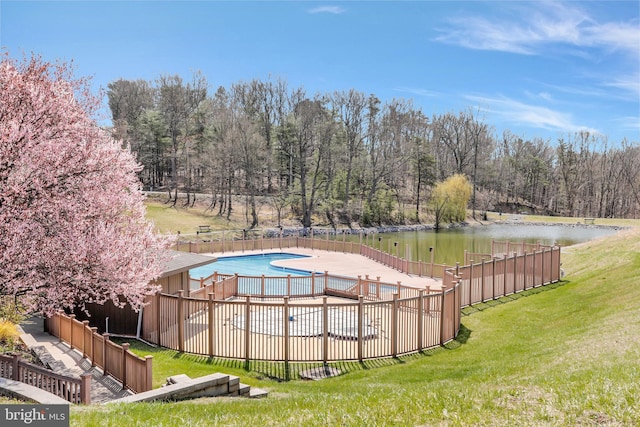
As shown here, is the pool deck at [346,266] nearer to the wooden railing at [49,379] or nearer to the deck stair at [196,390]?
the deck stair at [196,390]

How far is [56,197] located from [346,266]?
73.1 feet

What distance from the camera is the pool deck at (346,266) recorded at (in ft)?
80.2

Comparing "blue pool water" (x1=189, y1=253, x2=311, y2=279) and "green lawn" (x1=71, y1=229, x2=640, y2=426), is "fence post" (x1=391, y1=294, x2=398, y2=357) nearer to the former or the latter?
"green lawn" (x1=71, y1=229, x2=640, y2=426)

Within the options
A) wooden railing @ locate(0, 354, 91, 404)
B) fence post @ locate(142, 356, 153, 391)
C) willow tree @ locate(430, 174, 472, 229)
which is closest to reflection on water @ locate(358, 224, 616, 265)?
willow tree @ locate(430, 174, 472, 229)

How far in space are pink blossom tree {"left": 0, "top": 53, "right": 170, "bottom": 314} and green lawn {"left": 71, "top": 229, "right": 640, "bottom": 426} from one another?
2878 mm

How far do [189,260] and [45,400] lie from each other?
11.4m

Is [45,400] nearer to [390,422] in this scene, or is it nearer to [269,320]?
[390,422]

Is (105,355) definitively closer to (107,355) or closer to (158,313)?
(107,355)

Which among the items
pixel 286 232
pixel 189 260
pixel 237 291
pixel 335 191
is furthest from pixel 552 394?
pixel 335 191

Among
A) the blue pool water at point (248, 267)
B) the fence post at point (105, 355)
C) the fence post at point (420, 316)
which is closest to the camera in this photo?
the fence post at point (105, 355)

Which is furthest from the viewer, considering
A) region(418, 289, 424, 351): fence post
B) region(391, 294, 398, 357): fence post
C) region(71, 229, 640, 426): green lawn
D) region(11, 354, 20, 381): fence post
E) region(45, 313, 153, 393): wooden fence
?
region(418, 289, 424, 351): fence post

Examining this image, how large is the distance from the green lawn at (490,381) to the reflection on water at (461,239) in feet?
66.7

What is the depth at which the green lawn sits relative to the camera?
578cm

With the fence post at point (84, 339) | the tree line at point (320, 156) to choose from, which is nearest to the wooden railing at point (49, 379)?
the fence post at point (84, 339)
